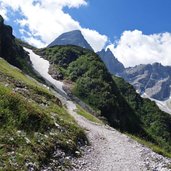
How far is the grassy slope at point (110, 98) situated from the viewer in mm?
113137

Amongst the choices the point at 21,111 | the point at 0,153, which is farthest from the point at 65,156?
the point at 0,153

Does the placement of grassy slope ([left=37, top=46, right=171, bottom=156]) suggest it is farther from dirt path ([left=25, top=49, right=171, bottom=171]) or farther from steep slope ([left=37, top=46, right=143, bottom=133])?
dirt path ([left=25, top=49, right=171, bottom=171])

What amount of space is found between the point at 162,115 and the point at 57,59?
4925cm

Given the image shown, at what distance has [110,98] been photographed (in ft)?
381

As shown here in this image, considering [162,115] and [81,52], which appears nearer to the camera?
[162,115]

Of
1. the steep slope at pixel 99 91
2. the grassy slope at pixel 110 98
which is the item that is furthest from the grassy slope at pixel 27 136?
the steep slope at pixel 99 91

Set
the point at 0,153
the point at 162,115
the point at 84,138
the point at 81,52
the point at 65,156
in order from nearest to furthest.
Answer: the point at 0,153 < the point at 65,156 < the point at 84,138 < the point at 162,115 < the point at 81,52

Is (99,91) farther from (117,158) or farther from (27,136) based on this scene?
(27,136)

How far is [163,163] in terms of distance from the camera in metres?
30.1

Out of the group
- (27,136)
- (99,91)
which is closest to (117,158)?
(27,136)

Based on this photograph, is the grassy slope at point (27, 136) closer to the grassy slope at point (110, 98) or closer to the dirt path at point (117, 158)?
the dirt path at point (117, 158)

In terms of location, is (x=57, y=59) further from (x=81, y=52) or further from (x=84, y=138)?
(x=84, y=138)

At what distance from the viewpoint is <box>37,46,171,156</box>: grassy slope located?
113 m

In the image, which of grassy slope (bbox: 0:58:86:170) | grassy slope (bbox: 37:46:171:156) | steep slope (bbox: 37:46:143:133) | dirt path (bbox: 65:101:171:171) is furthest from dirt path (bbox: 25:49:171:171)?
steep slope (bbox: 37:46:143:133)
